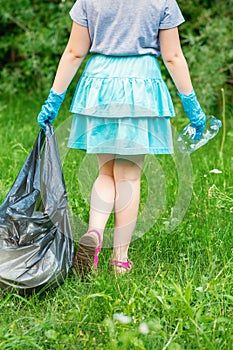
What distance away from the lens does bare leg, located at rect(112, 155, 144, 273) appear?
11.2 feet

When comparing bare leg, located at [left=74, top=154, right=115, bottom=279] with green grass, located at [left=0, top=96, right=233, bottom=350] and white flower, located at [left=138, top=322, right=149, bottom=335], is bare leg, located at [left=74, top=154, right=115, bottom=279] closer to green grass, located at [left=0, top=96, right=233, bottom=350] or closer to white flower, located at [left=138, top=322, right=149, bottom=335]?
green grass, located at [left=0, top=96, right=233, bottom=350]

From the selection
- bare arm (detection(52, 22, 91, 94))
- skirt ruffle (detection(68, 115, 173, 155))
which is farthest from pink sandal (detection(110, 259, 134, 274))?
bare arm (detection(52, 22, 91, 94))

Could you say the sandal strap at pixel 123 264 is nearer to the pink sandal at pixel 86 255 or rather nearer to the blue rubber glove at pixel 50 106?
the pink sandal at pixel 86 255

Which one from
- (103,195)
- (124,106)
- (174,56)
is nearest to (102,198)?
Answer: (103,195)

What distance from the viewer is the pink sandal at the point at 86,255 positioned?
3297mm

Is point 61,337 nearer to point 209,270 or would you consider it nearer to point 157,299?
point 157,299

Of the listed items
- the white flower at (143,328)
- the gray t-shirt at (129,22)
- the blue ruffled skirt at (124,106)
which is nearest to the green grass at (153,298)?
the white flower at (143,328)

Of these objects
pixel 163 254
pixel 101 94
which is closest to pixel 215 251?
pixel 163 254

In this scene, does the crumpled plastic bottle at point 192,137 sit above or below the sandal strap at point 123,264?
above

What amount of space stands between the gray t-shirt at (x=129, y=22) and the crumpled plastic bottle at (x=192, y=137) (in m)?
0.56

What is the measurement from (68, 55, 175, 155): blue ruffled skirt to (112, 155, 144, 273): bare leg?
140mm

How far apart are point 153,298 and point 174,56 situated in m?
1.10

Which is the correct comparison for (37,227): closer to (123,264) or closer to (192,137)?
(123,264)

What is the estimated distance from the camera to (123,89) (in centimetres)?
325
